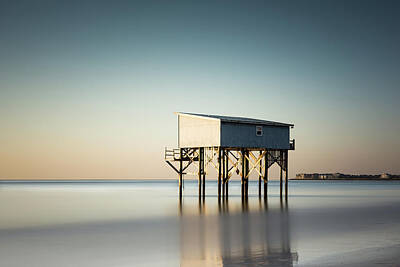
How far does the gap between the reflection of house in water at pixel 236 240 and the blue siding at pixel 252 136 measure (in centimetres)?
935

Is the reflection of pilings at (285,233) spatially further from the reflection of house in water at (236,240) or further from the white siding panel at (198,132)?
the white siding panel at (198,132)

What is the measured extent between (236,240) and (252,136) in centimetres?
2208

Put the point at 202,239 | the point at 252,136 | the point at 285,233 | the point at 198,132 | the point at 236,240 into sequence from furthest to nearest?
the point at 252,136 → the point at 198,132 → the point at 285,233 → the point at 202,239 → the point at 236,240

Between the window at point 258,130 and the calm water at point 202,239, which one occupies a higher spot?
the window at point 258,130

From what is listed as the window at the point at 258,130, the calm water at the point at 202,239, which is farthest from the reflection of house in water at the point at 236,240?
the window at the point at 258,130

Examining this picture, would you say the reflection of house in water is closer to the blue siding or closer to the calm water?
the calm water

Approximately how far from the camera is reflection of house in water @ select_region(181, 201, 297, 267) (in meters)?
16.1

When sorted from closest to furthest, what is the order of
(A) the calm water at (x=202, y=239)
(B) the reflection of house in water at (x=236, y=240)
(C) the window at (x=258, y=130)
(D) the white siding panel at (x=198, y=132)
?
1. (B) the reflection of house in water at (x=236, y=240)
2. (A) the calm water at (x=202, y=239)
3. (D) the white siding panel at (x=198, y=132)
4. (C) the window at (x=258, y=130)

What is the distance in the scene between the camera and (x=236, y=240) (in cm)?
2095

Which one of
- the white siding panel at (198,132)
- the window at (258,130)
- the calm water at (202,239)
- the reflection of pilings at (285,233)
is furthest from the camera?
the window at (258,130)

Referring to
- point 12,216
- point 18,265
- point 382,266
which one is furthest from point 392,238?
point 12,216

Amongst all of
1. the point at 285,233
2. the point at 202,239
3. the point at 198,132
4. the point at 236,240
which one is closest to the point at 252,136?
the point at 198,132

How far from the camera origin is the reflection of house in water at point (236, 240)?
52.7 ft

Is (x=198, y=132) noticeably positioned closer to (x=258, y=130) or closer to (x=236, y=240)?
(x=258, y=130)
